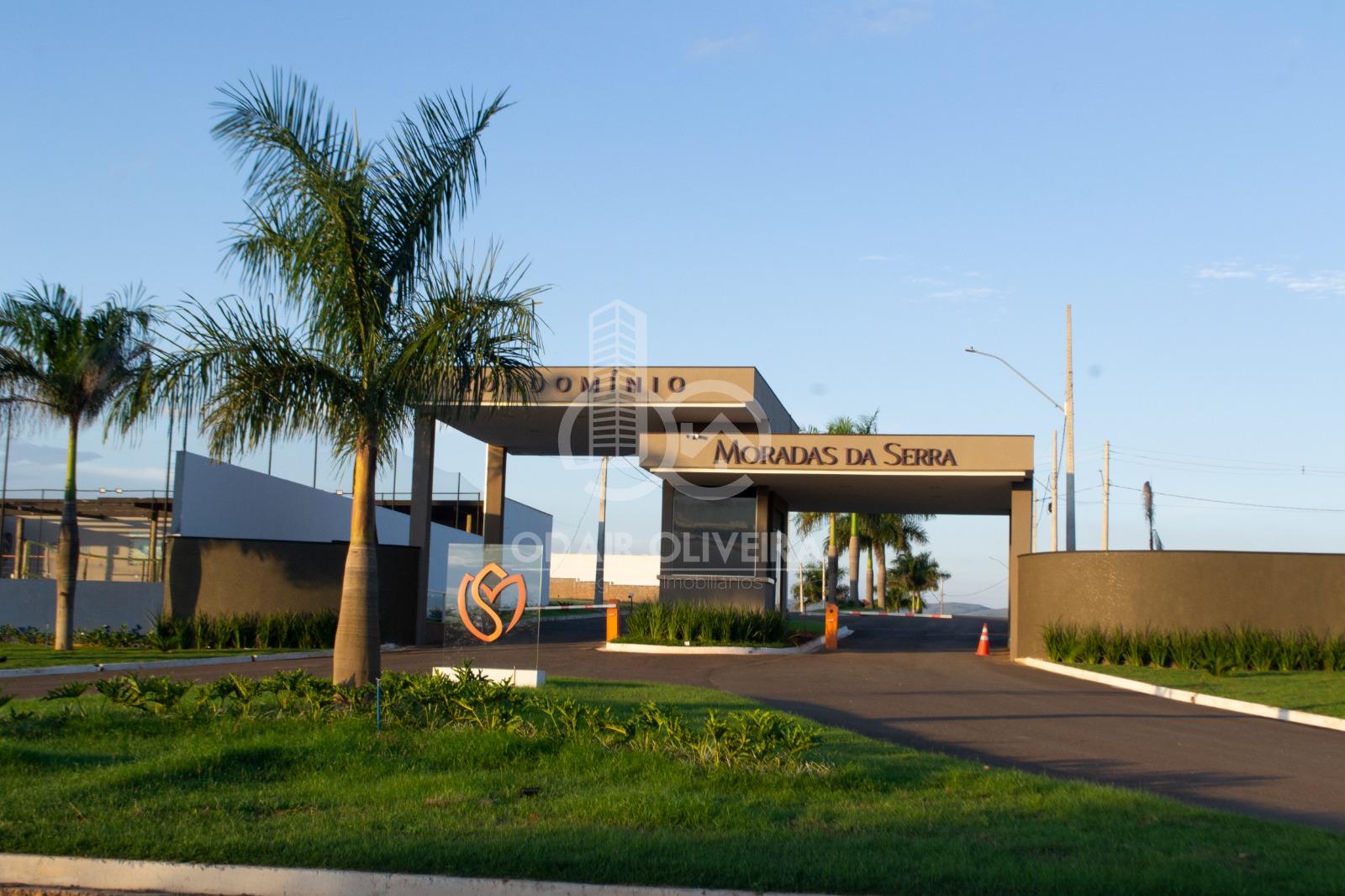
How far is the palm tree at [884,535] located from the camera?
60594 millimetres

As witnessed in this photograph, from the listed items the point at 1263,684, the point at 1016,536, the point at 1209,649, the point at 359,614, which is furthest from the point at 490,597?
the point at 1016,536

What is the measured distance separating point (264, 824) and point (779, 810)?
3.38 meters

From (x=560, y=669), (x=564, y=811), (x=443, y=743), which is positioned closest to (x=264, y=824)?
(x=564, y=811)

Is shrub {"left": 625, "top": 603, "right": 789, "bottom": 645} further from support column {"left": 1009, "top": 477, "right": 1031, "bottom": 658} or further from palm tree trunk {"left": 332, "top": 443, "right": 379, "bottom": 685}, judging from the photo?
palm tree trunk {"left": 332, "top": 443, "right": 379, "bottom": 685}

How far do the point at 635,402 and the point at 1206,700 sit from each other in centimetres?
1472

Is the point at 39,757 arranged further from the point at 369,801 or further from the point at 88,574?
the point at 88,574

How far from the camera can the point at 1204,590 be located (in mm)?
23078

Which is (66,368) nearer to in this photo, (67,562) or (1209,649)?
(67,562)

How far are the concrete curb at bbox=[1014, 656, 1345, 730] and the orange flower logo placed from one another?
407 inches

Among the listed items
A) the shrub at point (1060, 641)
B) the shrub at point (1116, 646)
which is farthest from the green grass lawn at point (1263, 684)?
the shrub at point (1060, 641)

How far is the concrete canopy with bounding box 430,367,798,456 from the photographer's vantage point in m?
27.9

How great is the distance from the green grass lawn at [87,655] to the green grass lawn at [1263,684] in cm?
1649

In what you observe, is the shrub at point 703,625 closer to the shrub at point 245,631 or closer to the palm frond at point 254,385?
the shrub at point 245,631

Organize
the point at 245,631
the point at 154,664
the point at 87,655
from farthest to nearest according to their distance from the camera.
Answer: the point at 245,631, the point at 87,655, the point at 154,664
